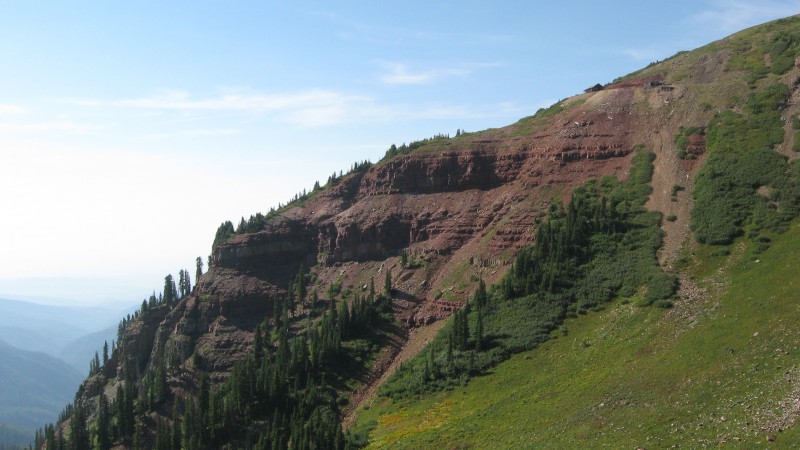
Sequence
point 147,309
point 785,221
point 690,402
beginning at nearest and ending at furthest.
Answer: point 690,402, point 785,221, point 147,309

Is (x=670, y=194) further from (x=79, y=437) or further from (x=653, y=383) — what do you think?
(x=79, y=437)

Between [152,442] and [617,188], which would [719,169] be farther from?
[152,442]

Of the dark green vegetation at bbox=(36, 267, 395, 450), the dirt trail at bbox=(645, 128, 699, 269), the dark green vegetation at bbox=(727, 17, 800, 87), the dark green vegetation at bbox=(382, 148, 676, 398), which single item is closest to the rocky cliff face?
the dirt trail at bbox=(645, 128, 699, 269)

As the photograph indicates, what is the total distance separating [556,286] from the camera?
98000mm

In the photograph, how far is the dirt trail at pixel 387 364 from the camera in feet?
→ 314

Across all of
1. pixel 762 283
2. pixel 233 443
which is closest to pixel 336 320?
pixel 233 443

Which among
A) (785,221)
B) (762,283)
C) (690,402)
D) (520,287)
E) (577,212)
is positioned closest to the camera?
(690,402)

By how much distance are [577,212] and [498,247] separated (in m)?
16.5

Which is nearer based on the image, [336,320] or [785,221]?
[785,221]

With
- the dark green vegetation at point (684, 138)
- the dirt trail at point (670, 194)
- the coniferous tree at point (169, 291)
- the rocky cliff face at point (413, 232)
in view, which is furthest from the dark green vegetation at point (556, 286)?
the coniferous tree at point (169, 291)

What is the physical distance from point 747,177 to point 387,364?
66742mm

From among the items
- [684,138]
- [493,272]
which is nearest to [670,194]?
[684,138]

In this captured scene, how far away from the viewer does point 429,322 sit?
4377 inches

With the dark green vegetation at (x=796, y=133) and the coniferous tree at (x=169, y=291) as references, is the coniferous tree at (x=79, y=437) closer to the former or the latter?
the coniferous tree at (x=169, y=291)
